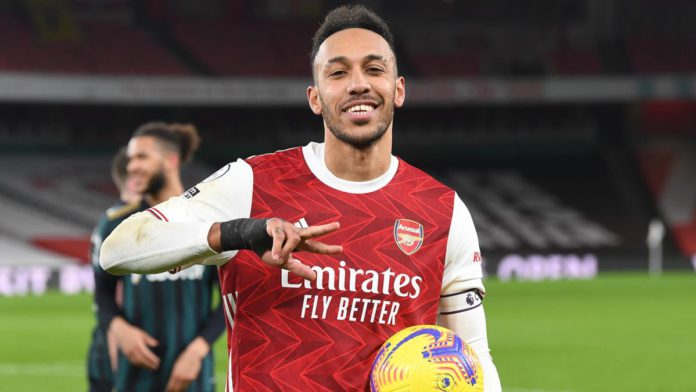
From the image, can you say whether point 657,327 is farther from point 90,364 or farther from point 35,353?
point 90,364

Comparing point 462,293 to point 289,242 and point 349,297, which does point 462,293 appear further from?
point 289,242

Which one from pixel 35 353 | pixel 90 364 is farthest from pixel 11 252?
pixel 90 364

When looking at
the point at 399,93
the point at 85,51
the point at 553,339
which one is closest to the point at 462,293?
the point at 399,93

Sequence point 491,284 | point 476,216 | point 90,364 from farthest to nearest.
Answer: point 476,216, point 491,284, point 90,364

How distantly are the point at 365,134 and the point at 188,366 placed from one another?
259 centimetres

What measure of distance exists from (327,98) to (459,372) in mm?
869

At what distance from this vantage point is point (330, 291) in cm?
349

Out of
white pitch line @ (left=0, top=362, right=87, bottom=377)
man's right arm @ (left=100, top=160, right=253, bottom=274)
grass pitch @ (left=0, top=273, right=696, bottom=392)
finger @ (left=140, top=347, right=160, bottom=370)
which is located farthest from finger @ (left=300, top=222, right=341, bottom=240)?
white pitch line @ (left=0, top=362, right=87, bottom=377)

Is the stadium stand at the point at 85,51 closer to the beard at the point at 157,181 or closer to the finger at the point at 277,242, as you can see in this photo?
the beard at the point at 157,181

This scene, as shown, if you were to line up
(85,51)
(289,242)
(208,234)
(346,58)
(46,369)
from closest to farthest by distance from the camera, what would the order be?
(289,242)
(208,234)
(346,58)
(46,369)
(85,51)

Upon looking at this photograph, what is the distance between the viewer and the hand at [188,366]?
5.74m

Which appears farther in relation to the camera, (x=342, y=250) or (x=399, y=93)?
(x=399, y=93)

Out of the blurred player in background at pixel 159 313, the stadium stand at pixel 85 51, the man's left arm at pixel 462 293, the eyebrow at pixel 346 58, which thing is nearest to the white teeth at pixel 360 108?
the eyebrow at pixel 346 58

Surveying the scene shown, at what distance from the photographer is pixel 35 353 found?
48.7ft
